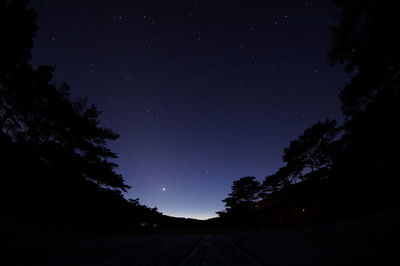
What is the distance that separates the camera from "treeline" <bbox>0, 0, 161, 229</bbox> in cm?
960

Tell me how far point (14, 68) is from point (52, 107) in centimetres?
252

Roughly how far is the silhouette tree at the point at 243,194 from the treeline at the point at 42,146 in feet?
80.4

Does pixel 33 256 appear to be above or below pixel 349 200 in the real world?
below

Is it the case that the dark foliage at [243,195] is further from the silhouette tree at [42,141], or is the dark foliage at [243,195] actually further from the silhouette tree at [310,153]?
the silhouette tree at [42,141]

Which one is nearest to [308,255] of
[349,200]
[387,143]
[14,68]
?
[387,143]

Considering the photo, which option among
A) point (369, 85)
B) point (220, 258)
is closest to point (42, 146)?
point (220, 258)

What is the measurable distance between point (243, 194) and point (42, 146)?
30507mm

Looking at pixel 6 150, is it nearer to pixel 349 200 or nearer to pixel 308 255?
pixel 308 255

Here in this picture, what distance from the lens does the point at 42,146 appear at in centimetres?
1135

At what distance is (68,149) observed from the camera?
13055 mm

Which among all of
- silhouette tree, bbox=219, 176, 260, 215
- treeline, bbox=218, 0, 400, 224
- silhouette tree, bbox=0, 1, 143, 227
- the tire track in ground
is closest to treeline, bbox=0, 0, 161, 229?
silhouette tree, bbox=0, 1, 143, 227

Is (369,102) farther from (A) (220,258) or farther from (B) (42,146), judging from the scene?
(B) (42,146)

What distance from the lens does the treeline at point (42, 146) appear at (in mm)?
9602

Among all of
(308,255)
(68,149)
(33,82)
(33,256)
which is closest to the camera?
(308,255)
